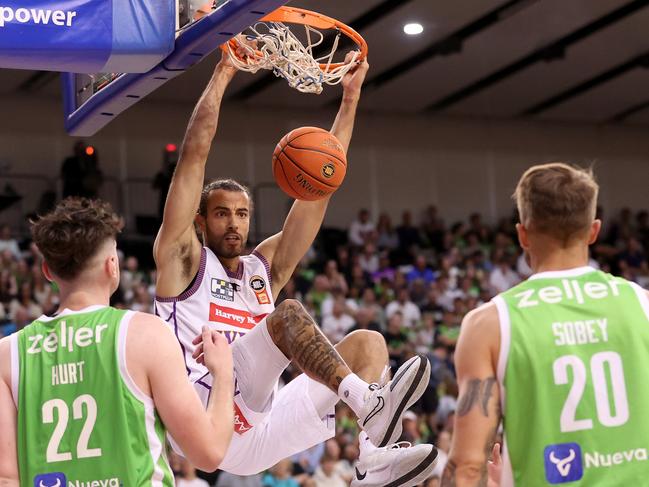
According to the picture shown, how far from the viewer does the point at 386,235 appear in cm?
2131

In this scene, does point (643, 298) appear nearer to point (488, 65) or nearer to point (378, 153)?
point (488, 65)

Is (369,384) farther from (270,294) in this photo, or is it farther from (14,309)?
(14,309)

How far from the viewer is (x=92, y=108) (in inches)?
274

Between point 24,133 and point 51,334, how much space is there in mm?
16779

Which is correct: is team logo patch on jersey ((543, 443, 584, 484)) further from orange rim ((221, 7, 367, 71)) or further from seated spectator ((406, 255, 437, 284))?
seated spectator ((406, 255, 437, 284))

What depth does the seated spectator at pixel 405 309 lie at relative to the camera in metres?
17.4

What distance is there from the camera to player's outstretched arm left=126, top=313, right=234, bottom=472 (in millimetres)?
4184

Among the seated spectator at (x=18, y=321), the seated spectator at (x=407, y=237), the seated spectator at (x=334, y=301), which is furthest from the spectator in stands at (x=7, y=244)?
the seated spectator at (x=407, y=237)

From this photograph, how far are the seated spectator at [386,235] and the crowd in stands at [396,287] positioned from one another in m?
0.02

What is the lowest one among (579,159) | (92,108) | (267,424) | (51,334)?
(267,424)

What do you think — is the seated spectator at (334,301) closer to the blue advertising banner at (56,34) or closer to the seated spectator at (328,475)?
the seated spectator at (328,475)

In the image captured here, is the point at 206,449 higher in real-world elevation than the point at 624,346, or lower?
lower

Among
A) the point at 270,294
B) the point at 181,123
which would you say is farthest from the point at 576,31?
the point at 270,294

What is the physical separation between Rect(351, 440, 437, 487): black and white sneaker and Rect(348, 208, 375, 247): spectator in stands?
49.1 ft
